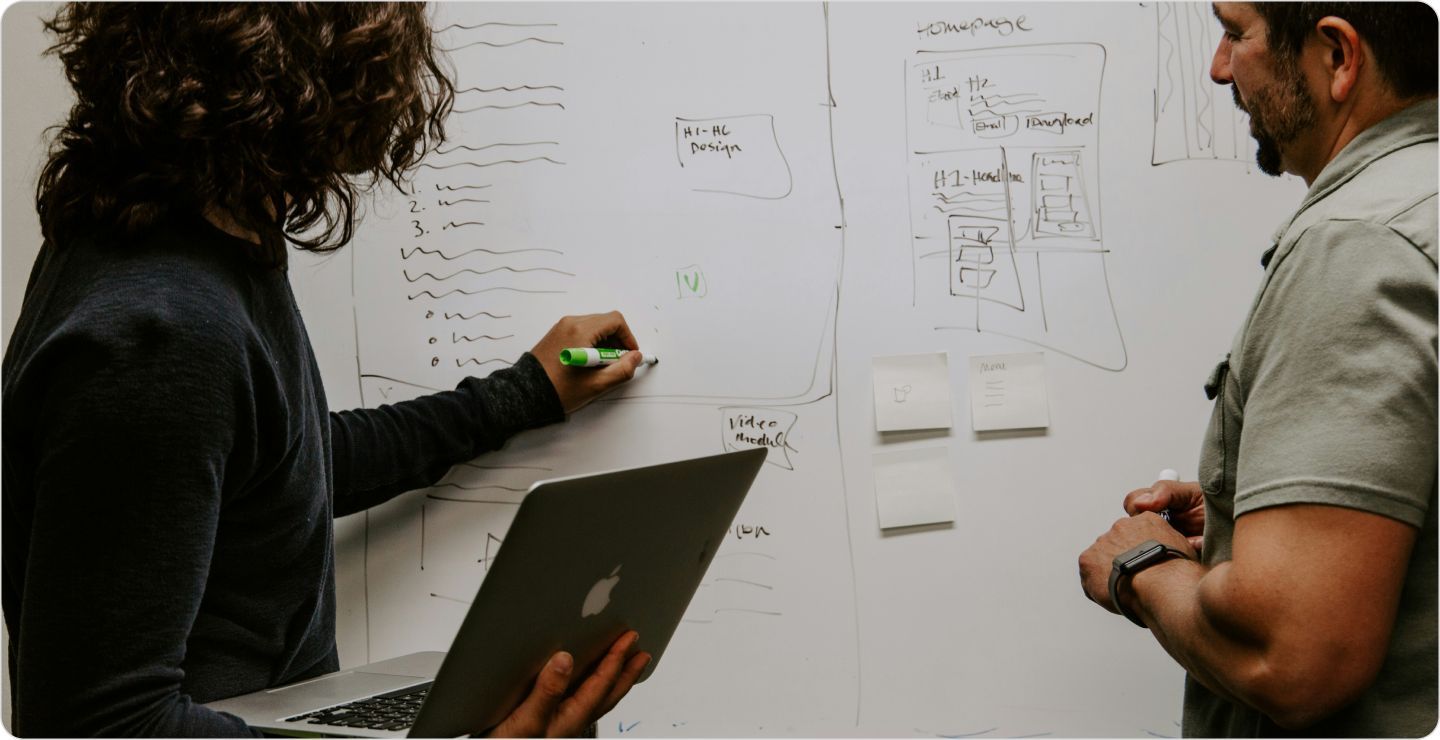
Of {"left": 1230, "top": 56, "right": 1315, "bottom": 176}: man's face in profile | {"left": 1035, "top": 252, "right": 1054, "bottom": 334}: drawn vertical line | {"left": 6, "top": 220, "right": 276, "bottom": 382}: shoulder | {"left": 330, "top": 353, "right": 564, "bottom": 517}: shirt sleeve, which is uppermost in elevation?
{"left": 1230, "top": 56, "right": 1315, "bottom": 176}: man's face in profile

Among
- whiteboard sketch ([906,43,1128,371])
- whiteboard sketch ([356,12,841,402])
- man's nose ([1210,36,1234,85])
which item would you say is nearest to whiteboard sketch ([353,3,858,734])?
whiteboard sketch ([356,12,841,402])

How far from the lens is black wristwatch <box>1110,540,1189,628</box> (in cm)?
94

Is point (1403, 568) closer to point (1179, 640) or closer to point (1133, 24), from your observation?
point (1179, 640)

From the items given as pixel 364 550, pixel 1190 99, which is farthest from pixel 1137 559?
pixel 364 550

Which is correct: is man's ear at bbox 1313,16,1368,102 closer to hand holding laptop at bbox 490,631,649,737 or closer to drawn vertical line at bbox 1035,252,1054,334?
drawn vertical line at bbox 1035,252,1054,334

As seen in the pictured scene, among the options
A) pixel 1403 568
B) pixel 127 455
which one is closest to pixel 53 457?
pixel 127 455

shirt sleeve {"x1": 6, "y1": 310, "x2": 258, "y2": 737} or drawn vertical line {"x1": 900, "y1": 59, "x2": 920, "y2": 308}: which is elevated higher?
drawn vertical line {"x1": 900, "y1": 59, "x2": 920, "y2": 308}

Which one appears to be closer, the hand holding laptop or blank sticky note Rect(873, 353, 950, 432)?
the hand holding laptop

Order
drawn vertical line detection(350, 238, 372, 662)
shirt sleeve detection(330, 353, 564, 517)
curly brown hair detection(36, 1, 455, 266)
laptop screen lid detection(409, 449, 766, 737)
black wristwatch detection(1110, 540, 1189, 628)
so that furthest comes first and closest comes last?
drawn vertical line detection(350, 238, 372, 662)
shirt sleeve detection(330, 353, 564, 517)
black wristwatch detection(1110, 540, 1189, 628)
curly brown hair detection(36, 1, 455, 266)
laptop screen lid detection(409, 449, 766, 737)

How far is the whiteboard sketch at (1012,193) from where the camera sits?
1337mm

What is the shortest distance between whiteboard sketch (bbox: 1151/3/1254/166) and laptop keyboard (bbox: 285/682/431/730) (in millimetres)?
1080

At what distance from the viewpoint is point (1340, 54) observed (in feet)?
2.92

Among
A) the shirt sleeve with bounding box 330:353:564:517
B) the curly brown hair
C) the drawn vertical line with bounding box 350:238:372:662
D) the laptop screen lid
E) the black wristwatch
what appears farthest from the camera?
the drawn vertical line with bounding box 350:238:372:662

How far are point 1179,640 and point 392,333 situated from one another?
41.0 inches
